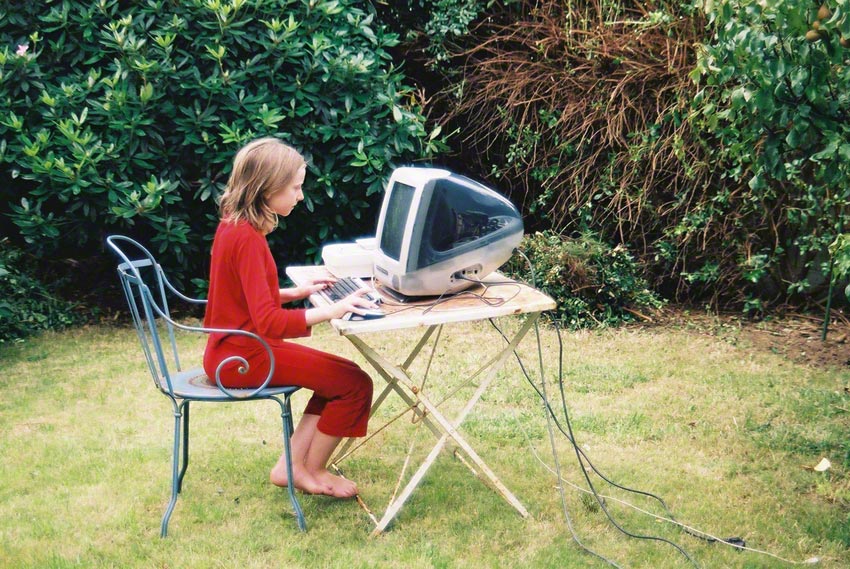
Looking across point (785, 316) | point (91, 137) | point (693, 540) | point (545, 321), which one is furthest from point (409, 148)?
point (693, 540)

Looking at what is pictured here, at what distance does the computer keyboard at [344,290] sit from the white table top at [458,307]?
0.12ft

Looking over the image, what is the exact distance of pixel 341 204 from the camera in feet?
21.5

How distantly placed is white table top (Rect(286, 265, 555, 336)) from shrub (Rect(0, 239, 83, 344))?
3.41m

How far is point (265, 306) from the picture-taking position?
3.23 meters

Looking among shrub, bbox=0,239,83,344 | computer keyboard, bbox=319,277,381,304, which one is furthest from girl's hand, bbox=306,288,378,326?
shrub, bbox=0,239,83,344

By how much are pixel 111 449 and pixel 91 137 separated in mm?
2312

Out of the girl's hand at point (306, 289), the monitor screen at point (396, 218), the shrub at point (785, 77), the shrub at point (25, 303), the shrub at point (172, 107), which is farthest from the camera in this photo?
the shrub at point (25, 303)

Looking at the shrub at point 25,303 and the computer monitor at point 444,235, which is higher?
the computer monitor at point 444,235

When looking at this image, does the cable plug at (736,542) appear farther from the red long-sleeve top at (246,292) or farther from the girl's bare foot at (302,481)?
the red long-sleeve top at (246,292)

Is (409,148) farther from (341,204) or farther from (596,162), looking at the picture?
(596,162)

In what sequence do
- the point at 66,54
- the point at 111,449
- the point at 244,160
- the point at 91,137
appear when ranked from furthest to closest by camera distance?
1. the point at 66,54
2. the point at 91,137
3. the point at 111,449
4. the point at 244,160

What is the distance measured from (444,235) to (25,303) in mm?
4153

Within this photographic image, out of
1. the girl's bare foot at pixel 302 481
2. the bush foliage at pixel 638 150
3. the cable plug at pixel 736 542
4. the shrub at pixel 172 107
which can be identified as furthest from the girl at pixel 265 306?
the bush foliage at pixel 638 150

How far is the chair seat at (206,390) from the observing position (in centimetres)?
330
